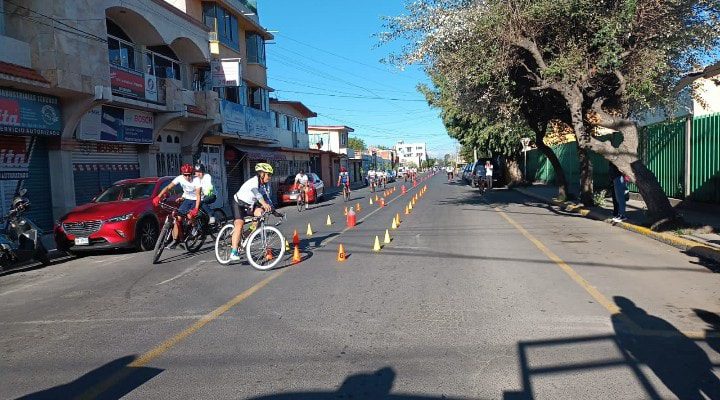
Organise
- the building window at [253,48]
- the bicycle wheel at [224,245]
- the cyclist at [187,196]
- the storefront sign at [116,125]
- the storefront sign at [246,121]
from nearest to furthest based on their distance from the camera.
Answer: the bicycle wheel at [224,245] → the cyclist at [187,196] → the storefront sign at [116,125] → the storefront sign at [246,121] → the building window at [253,48]

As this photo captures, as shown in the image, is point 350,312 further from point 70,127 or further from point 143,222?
point 70,127

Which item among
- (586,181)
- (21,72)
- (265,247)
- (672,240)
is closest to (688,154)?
(586,181)

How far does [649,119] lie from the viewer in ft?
93.6

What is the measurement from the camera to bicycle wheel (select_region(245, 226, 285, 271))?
9125mm

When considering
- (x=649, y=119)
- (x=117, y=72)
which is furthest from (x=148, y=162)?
(x=649, y=119)

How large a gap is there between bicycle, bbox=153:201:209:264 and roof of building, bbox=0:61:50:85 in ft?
20.0

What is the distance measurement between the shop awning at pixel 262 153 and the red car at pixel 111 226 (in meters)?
18.1

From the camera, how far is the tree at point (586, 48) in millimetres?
13148

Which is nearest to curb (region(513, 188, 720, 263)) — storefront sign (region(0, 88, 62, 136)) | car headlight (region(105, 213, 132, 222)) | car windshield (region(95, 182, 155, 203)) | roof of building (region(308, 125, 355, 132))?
car headlight (region(105, 213, 132, 222))

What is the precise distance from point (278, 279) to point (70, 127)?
11888mm

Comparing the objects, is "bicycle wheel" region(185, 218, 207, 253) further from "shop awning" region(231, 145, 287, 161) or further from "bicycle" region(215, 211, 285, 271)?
"shop awning" region(231, 145, 287, 161)

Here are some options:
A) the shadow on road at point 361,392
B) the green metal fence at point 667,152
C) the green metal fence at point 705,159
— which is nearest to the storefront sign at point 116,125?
the shadow on road at point 361,392

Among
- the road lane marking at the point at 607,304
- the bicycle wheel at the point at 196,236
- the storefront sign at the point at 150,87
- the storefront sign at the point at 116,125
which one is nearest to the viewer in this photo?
the road lane marking at the point at 607,304

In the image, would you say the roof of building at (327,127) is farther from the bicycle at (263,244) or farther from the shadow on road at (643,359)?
the shadow on road at (643,359)
